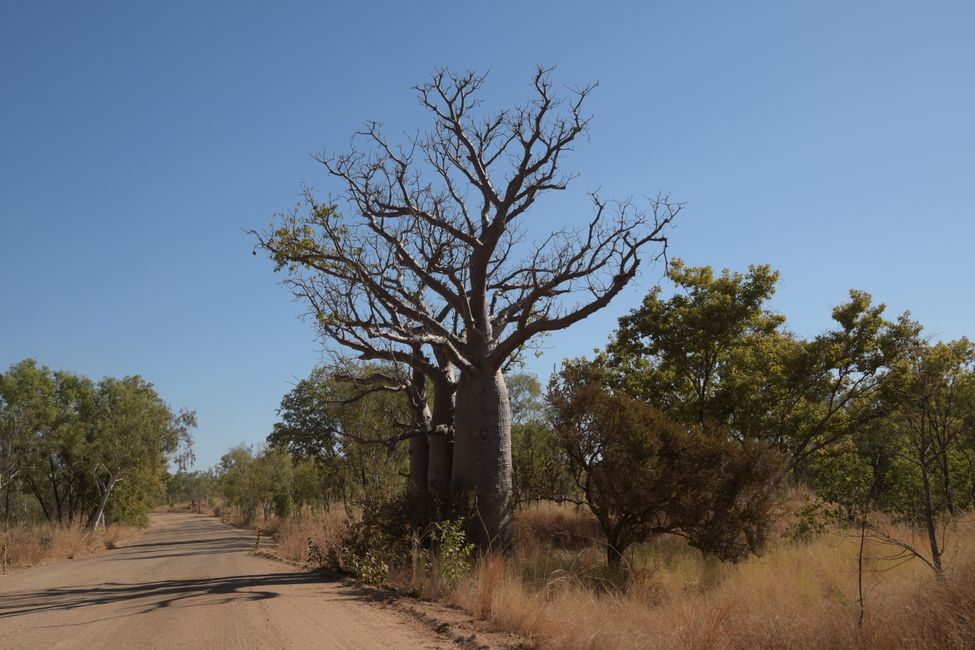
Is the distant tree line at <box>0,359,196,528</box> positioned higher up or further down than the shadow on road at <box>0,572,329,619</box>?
higher up

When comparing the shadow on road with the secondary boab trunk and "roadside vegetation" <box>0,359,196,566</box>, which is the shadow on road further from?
"roadside vegetation" <box>0,359,196,566</box>

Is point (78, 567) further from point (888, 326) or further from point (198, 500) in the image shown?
point (198, 500)

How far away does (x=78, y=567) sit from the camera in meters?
14.7

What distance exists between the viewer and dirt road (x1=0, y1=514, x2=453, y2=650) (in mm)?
5891

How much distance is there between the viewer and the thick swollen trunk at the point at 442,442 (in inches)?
465

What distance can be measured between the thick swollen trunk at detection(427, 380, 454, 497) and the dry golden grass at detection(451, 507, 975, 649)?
1.93 meters

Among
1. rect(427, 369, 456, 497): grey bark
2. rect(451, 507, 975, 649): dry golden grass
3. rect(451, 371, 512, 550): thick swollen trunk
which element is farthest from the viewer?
rect(427, 369, 456, 497): grey bark

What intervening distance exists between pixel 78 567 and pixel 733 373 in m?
15.1

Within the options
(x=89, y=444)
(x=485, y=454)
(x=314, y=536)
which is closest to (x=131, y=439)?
(x=89, y=444)

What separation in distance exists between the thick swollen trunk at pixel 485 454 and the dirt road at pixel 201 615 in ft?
7.56

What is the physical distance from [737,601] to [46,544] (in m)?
19.2

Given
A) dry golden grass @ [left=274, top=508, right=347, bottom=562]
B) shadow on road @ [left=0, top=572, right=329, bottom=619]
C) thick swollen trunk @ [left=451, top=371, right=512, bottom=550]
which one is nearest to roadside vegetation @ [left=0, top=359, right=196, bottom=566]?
dry golden grass @ [left=274, top=508, right=347, bottom=562]

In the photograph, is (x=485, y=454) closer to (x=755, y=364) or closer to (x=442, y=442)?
(x=442, y=442)

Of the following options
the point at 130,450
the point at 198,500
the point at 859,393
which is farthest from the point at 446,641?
the point at 198,500
